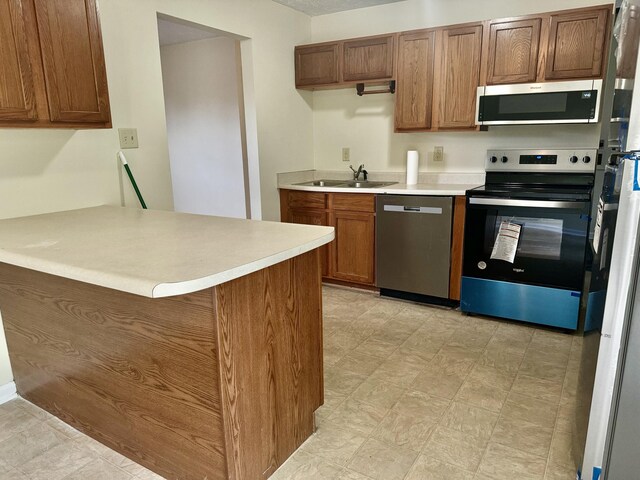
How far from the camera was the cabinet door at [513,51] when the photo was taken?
9.25 ft

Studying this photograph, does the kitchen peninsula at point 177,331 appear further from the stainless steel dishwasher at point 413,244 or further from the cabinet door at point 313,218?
the cabinet door at point 313,218

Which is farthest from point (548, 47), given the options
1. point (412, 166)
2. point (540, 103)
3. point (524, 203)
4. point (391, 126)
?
point (391, 126)

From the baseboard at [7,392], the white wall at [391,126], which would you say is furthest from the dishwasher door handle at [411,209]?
the baseboard at [7,392]

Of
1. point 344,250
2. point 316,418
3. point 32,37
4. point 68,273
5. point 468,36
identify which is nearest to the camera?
point 68,273

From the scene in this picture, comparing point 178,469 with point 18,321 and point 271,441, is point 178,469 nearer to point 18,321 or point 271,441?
point 271,441

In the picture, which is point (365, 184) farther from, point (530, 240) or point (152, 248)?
point (152, 248)

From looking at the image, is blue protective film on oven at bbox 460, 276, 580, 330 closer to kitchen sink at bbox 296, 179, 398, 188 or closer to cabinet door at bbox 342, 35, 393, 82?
kitchen sink at bbox 296, 179, 398, 188

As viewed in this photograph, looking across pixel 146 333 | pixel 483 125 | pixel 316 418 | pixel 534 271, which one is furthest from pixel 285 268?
pixel 483 125

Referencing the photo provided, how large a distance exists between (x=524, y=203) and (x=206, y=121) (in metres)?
3.34

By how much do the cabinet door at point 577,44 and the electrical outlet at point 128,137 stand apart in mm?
2650

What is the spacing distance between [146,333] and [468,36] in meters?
2.84

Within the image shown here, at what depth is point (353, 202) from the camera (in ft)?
11.4

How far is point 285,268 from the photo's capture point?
1581 mm

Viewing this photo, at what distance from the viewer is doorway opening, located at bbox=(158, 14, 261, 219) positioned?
441cm
